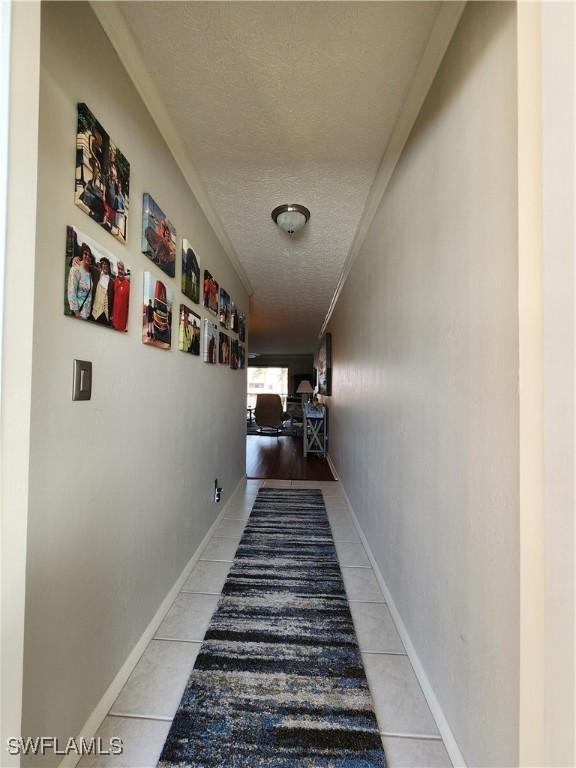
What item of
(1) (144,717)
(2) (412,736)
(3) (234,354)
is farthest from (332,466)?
(1) (144,717)

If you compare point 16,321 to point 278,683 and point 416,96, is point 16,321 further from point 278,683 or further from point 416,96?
point 416,96

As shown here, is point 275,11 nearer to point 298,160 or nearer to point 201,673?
point 298,160

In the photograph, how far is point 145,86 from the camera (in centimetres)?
127

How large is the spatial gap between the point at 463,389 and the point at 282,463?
415 cm

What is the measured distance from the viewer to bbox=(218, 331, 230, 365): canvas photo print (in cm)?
260

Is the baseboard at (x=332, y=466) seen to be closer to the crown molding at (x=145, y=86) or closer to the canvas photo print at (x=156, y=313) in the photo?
the canvas photo print at (x=156, y=313)

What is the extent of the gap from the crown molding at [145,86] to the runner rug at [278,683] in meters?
2.16

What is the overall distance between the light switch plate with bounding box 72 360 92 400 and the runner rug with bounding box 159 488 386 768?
105cm

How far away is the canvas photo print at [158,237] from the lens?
133 cm

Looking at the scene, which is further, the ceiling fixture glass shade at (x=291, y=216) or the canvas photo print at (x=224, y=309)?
the canvas photo print at (x=224, y=309)

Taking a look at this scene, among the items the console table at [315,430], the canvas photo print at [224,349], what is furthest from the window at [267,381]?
the canvas photo print at [224,349]

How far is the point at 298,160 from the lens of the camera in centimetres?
170

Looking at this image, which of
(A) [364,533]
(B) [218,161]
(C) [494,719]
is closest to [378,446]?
(A) [364,533]

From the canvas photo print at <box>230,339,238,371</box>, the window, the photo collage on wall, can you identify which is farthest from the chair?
the photo collage on wall
